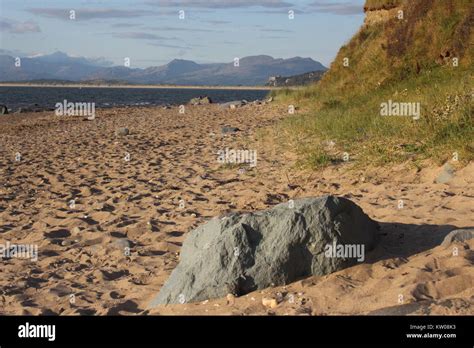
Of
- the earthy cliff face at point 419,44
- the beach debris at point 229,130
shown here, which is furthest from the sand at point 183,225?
the earthy cliff face at point 419,44

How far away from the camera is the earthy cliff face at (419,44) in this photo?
15.6m

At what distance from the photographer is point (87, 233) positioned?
7.61 metres

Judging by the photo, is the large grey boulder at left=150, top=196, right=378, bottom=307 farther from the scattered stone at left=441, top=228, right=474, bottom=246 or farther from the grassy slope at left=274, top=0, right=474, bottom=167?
the grassy slope at left=274, top=0, right=474, bottom=167

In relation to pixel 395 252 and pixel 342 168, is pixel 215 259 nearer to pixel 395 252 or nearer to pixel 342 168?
pixel 395 252

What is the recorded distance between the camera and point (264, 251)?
5121 millimetres

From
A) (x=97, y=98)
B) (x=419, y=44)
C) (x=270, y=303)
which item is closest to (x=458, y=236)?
(x=270, y=303)

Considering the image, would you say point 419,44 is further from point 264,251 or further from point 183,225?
point 264,251

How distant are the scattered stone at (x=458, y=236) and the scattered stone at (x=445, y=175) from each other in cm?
230

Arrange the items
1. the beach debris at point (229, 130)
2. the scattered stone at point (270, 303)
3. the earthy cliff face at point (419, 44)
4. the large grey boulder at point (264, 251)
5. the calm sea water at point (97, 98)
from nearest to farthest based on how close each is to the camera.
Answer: the scattered stone at point (270, 303), the large grey boulder at point (264, 251), the earthy cliff face at point (419, 44), the beach debris at point (229, 130), the calm sea water at point (97, 98)

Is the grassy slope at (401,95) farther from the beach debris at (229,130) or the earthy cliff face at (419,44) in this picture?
the beach debris at (229,130)

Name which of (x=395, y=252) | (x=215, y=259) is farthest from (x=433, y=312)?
(x=215, y=259)

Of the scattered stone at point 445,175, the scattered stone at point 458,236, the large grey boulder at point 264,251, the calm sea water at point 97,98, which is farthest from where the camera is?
the calm sea water at point 97,98

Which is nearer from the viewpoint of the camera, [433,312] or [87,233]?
[433,312]
